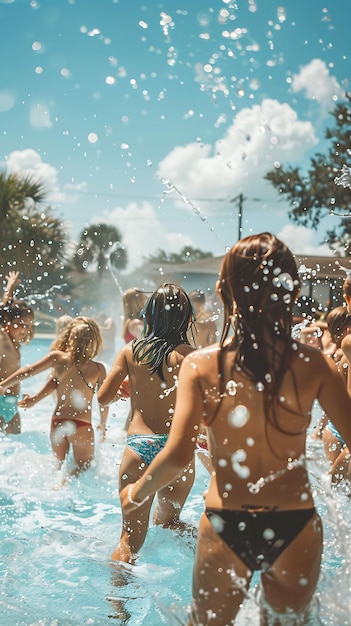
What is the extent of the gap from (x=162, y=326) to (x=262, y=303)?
1.64 metres

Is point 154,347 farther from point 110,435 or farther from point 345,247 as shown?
point 345,247

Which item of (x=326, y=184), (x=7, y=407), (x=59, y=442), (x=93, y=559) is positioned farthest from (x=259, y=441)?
(x=326, y=184)

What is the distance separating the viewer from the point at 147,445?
3885 millimetres

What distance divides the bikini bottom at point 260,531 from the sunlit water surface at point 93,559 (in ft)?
0.51

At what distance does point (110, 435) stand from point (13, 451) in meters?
1.64

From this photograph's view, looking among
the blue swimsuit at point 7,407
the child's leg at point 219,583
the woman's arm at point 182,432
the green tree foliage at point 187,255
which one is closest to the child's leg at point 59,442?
the blue swimsuit at point 7,407

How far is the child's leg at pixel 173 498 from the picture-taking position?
4102 mm

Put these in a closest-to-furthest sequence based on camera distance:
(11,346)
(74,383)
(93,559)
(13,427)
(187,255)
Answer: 1. (93,559)
2. (74,383)
3. (11,346)
4. (13,427)
5. (187,255)

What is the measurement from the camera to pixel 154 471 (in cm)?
239

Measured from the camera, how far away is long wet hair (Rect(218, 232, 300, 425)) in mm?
2330

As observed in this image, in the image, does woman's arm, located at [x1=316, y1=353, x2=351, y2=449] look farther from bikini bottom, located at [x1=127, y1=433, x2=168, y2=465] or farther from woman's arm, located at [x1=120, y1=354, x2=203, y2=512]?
bikini bottom, located at [x1=127, y1=433, x2=168, y2=465]

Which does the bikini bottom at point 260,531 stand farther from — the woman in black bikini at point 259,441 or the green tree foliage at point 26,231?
the green tree foliage at point 26,231

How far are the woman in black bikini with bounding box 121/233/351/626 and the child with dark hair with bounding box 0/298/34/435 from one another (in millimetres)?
4734

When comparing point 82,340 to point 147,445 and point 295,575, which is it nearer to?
point 147,445
